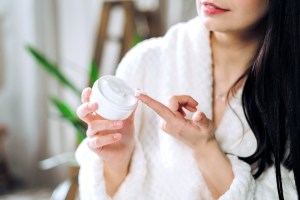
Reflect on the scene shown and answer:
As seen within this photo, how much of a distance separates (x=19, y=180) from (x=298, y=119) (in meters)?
1.48

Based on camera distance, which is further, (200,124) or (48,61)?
(48,61)

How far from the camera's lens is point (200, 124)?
2.74 ft

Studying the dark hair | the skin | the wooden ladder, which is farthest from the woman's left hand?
the wooden ladder

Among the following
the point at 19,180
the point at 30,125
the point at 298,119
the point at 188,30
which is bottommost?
the point at 19,180

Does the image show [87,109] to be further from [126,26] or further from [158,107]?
[126,26]

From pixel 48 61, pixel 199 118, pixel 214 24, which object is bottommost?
pixel 48 61

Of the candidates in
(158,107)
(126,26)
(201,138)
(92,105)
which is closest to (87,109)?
(92,105)

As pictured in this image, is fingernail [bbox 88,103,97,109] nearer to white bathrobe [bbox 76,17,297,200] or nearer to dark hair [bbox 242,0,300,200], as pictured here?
white bathrobe [bbox 76,17,297,200]

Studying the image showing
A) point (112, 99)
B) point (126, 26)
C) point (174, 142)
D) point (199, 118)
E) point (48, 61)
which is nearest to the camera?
point (112, 99)

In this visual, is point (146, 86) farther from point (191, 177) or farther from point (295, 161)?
point (295, 161)

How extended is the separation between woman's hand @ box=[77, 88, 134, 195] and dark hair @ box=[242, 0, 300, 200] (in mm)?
253

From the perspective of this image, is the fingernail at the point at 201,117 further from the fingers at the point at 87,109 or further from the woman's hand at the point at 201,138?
the fingers at the point at 87,109

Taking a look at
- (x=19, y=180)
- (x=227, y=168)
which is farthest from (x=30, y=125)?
(x=227, y=168)

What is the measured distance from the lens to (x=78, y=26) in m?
1.87
